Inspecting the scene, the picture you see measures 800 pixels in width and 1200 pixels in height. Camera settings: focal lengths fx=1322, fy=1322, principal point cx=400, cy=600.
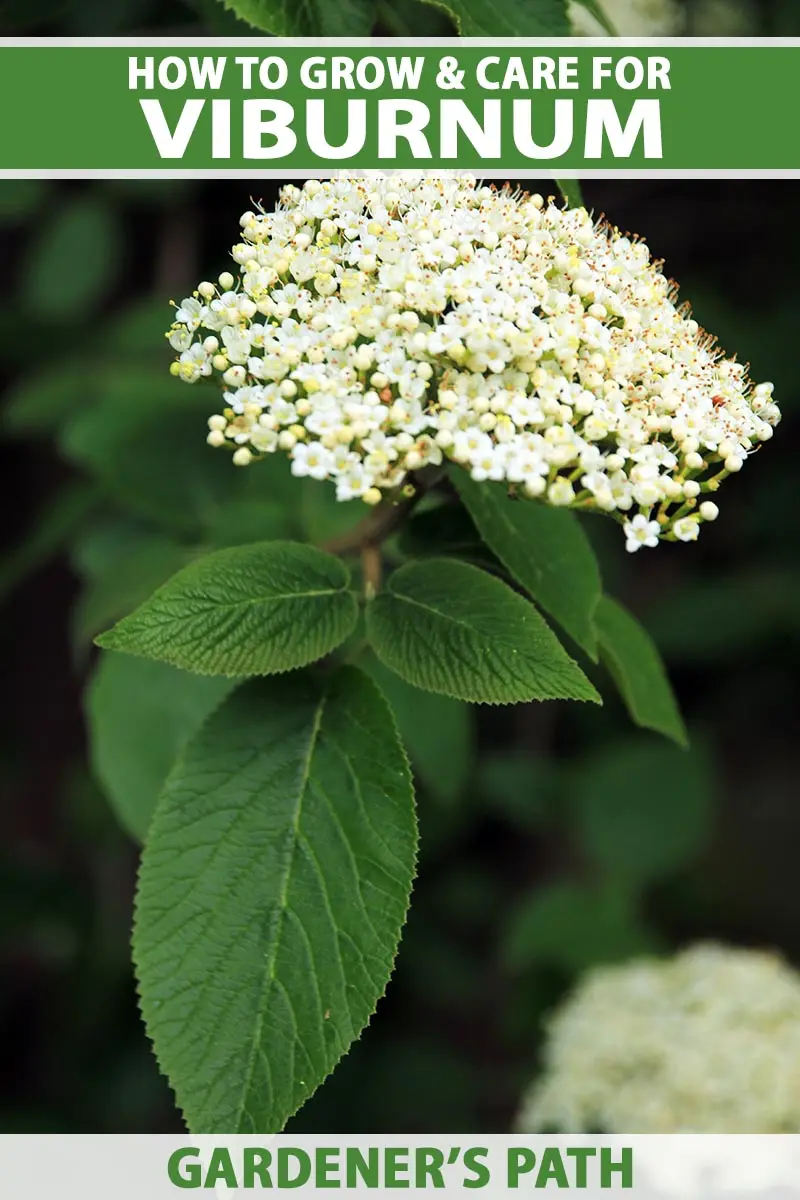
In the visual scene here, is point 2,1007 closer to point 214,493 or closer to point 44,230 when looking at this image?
point 214,493

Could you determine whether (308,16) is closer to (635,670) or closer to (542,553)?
(542,553)

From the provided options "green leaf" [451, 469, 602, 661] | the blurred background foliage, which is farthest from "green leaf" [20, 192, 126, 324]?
"green leaf" [451, 469, 602, 661]

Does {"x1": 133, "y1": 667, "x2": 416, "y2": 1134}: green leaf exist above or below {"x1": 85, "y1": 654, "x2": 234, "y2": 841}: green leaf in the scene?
below

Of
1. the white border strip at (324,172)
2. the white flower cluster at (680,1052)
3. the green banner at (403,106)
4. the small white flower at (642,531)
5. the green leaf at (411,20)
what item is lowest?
the white flower cluster at (680,1052)

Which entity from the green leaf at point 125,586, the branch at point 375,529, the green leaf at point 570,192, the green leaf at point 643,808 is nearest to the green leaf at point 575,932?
the green leaf at point 643,808

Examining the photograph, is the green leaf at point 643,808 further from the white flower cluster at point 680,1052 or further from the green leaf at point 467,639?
the green leaf at point 467,639

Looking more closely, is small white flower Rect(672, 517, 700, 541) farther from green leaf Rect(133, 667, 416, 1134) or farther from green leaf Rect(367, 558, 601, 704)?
green leaf Rect(133, 667, 416, 1134)
